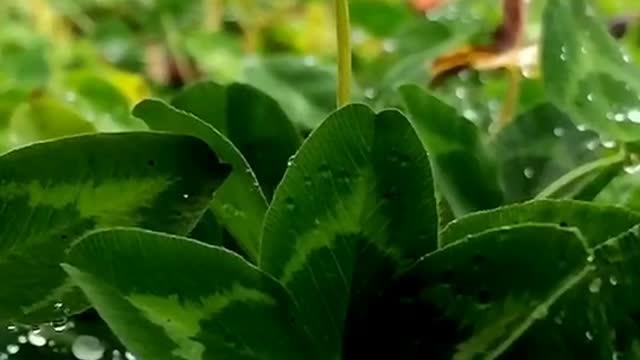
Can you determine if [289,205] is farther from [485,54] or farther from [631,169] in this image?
→ [485,54]

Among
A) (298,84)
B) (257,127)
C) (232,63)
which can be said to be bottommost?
(257,127)

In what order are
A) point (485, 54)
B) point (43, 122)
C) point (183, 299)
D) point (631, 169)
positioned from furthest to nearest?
point (485, 54), point (43, 122), point (631, 169), point (183, 299)

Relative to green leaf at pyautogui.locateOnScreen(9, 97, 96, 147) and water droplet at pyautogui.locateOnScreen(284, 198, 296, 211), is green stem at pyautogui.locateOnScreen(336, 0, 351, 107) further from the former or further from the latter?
green leaf at pyautogui.locateOnScreen(9, 97, 96, 147)

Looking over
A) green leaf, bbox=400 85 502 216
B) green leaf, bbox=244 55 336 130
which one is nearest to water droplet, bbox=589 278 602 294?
green leaf, bbox=400 85 502 216

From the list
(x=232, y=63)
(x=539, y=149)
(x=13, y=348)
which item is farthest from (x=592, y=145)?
(x=232, y=63)

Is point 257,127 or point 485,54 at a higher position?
point 485,54

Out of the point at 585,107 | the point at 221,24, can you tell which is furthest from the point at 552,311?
the point at 221,24

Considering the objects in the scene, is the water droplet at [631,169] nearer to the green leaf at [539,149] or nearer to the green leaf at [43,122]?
the green leaf at [539,149]

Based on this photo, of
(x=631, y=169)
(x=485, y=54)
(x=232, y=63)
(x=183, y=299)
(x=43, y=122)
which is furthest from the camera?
(x=232, y=63)
